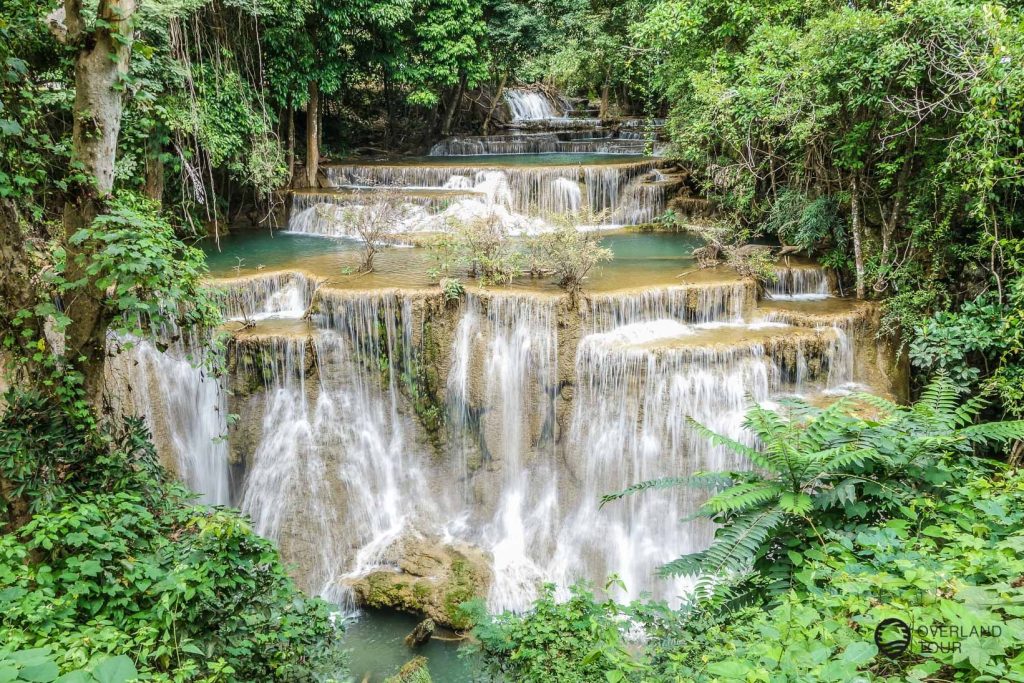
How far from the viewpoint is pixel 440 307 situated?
8.38 meters

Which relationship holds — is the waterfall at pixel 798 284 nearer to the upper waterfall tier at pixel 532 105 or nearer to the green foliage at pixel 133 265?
the green foliage at pixel 133 265

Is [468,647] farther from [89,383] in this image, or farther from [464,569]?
[89,383]

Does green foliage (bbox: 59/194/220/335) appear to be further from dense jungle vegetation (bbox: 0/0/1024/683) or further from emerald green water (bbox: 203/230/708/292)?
emerald green water (bbox: 203/230/708/292)

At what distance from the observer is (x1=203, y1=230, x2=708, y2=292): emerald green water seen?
9.28 m

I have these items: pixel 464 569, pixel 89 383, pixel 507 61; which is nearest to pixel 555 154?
pixel 507 61

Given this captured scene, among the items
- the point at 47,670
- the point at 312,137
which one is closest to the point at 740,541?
the point at 47,670

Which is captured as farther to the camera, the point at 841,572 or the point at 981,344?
the point at 981,344

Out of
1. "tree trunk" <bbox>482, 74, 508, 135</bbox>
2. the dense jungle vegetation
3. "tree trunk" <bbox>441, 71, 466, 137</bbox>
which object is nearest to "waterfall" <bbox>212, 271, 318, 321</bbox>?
the dense jungle vegetation

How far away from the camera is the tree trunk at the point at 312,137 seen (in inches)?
586

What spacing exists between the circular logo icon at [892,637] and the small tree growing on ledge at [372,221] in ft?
27.8

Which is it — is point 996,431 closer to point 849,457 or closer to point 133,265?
point 849,457

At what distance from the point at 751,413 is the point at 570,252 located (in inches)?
177

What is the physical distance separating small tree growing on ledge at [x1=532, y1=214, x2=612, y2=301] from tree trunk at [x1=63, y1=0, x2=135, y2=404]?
17.3 feet

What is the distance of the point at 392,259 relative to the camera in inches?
422
